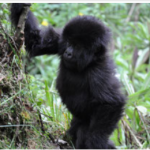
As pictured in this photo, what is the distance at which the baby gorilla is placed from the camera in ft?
12.3

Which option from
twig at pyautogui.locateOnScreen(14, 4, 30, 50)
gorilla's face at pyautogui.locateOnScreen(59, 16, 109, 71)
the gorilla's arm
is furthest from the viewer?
the gorilla's arm

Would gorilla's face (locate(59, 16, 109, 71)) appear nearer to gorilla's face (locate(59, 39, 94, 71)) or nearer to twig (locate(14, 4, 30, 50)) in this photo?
gorilla's face (locate(59, 39, 94, 71))

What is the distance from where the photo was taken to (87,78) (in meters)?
3.90

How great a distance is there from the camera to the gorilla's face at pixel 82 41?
372 cm

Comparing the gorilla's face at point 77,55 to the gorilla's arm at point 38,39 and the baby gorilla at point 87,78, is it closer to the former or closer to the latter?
the baby gorilla at point 87,78

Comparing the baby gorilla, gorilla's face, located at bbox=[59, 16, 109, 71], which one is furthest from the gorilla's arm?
gorilla's face, located at bbox=[59, 16, 109, 71]

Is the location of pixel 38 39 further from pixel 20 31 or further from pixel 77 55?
pixel 77 55

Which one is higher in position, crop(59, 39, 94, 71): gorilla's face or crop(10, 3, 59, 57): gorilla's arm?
crop(10, 3, 59, 57): gorilla's arm

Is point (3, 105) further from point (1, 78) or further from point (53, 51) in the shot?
point (53, 51)

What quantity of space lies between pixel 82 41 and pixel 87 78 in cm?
60

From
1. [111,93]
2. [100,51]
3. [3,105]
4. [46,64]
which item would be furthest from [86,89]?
[46,64]

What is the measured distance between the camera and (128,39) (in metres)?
10.7

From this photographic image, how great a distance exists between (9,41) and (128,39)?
25.9 feet

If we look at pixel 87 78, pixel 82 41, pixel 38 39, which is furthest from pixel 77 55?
pixel 38 39
